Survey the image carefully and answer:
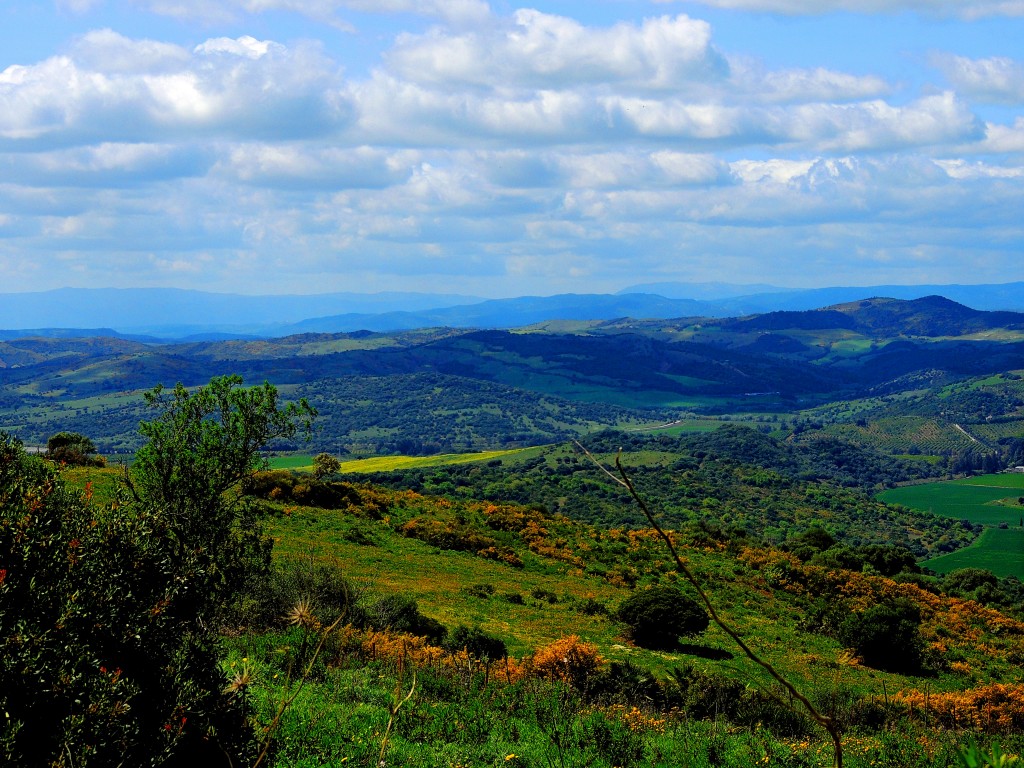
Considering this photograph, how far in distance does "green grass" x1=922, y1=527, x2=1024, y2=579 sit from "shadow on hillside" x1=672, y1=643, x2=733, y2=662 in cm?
6918

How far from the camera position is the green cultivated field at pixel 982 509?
3588 inches

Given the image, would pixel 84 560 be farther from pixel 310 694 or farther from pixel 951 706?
pixel 951 706

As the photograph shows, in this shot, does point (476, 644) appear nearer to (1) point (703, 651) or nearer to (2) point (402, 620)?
(2) point (402, 620)

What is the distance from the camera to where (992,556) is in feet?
313

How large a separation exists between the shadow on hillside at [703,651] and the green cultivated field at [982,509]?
69.6 meters

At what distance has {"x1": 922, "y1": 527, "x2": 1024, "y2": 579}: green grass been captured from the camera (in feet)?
288

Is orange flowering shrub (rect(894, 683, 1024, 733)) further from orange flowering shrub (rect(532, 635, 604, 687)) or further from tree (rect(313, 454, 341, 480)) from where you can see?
tree (rect(313, 454, 341, 480))

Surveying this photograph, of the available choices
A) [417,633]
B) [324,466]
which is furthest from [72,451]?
[417,633]

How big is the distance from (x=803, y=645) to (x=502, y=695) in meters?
19.9

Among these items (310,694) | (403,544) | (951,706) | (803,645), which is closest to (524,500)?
(403,544)

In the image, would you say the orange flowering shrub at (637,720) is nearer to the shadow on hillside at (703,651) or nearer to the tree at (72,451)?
the shadow on hillside at (703,651)

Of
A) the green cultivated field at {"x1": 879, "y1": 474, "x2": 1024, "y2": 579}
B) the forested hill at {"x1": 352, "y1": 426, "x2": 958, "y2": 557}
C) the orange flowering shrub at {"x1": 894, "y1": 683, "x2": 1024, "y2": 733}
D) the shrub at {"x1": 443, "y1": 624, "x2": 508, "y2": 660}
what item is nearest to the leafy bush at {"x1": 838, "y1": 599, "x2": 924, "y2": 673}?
the orange flowering shrub at {"x1": 894, "y1": 683, "x2": 1024, "y2": 733}

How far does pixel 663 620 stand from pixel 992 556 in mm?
86348

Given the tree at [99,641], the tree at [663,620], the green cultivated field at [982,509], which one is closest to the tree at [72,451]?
the tree at [663,620]
